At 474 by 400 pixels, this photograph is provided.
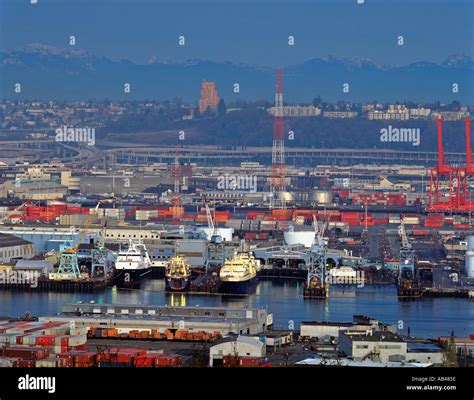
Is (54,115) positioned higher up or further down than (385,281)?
higher up

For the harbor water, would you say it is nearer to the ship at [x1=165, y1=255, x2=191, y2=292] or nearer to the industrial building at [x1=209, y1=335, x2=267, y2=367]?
the ship at [x1=165, y1=255, x2=191, y2=292]

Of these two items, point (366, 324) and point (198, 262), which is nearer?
point (366, 324)

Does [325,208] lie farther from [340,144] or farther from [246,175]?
[340,144]

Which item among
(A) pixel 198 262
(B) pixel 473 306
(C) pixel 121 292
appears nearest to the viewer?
(B) pixel 473 306

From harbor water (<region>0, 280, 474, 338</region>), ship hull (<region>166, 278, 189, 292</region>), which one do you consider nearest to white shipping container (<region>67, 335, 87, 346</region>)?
harbor water (<region>0, 280, 474, 338</region>)
